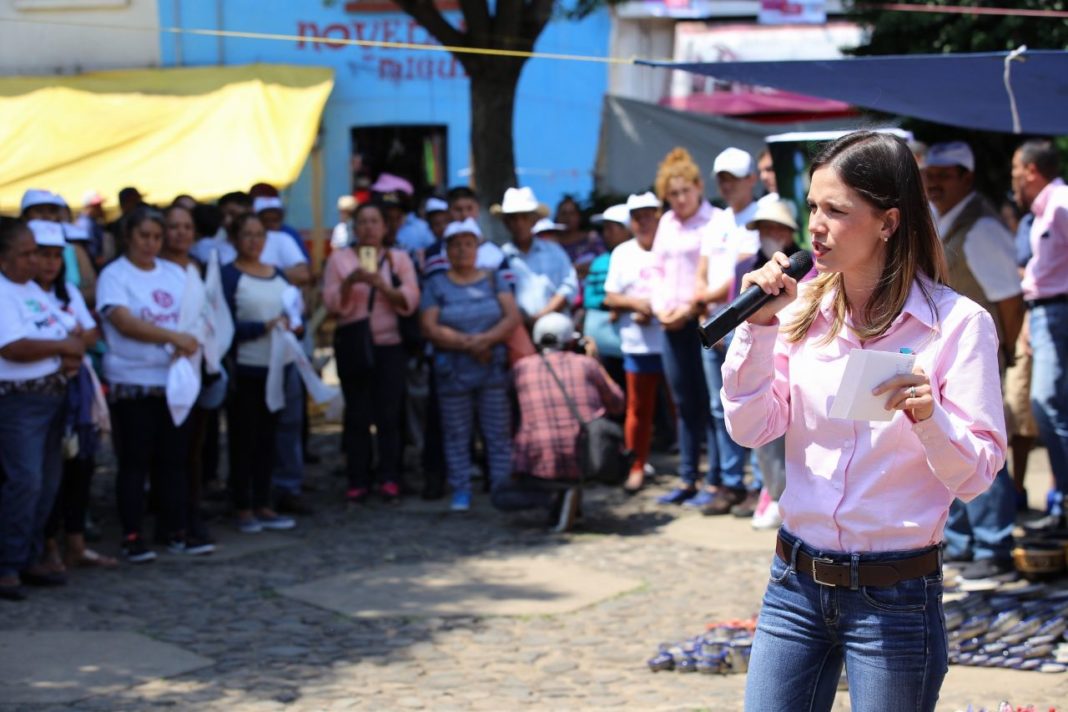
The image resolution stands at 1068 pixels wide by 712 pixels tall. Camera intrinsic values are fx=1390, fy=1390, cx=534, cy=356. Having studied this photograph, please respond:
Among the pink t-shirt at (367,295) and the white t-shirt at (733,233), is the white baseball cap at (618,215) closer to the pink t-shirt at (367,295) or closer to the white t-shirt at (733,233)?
the pink t-shirt at (367,295)

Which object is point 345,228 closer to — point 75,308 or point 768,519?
point 75,308

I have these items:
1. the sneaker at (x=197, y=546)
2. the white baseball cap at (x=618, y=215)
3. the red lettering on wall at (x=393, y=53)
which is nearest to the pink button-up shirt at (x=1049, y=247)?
the white baseball cap at (x=618, y=215)

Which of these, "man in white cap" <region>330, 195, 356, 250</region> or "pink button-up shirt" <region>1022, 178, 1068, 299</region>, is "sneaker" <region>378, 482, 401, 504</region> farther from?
"pink button-up shirt" <region>1022, 178, 1068, 299</region>

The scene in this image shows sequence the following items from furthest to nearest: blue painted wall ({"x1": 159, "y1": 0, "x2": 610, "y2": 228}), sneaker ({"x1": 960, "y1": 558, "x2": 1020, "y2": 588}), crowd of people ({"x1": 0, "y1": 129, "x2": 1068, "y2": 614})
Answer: blue painted wall ({"x1": 159, "y1": 0, "x2": 610, "y2": 228}) < crowd of people ({"x1": 0, "y1": 129, "x2": 1068, "y2": 614}) < sneaker ({"x1": 960, "y1": 558, "x2": 1020, "y2": 588})

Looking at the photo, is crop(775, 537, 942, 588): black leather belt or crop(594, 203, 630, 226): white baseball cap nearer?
crop(775, 537, 942, 588): black leather belt

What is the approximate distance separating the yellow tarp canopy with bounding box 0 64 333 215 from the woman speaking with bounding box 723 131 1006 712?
32.9 ft

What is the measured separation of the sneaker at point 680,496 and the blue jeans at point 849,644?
252 inches

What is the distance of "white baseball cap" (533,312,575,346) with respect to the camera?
9.10 m

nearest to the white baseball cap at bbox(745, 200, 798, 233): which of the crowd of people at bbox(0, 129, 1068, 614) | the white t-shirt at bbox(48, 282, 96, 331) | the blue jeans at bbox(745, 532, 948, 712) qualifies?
the crowd of people at bbox(0, 129, 1068, 614)

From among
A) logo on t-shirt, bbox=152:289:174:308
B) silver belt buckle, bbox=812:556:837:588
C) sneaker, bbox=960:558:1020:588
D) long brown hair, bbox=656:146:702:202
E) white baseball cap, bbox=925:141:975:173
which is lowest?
sneaker, bbox=960:558:1020:588

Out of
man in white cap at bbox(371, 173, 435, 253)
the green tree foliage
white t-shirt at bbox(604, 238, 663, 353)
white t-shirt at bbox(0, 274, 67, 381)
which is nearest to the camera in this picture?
white t-shirt at bbox(0, 274, 67, 381)

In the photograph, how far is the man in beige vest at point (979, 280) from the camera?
689 cm

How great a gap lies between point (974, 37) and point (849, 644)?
10.6 meters

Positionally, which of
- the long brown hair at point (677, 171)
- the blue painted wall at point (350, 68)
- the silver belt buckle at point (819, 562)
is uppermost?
the blue painted wall at point (350, 68)
